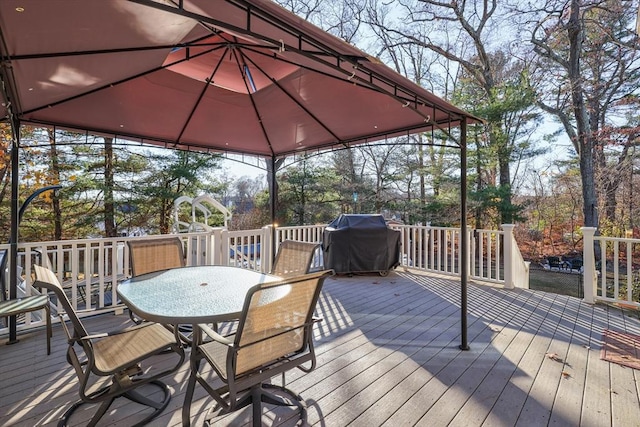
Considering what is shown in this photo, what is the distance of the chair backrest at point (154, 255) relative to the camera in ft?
10.3

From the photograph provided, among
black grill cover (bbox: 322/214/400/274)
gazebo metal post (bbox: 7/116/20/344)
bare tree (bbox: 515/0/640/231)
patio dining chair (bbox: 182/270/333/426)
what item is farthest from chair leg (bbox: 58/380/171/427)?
bare tree (bbox: 515/0/640/231)

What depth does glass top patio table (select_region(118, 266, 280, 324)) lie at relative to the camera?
72.4 inches

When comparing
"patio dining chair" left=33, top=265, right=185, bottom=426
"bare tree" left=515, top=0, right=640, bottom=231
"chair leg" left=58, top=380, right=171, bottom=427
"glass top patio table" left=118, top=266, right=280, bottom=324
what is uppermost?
"bare tree" left=515, top=0, right=640, bottom=231

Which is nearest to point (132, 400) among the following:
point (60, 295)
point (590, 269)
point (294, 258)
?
point (60, 295)

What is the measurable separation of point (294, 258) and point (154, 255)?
59.9 inches

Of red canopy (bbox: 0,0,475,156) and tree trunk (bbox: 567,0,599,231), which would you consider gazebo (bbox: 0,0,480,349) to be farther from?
tree trunk (bbox: 567,0,599,231)

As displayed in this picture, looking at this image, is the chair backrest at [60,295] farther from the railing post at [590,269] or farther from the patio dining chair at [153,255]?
the railing post at [590,269]

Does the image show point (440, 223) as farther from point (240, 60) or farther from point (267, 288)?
point (267, 288)

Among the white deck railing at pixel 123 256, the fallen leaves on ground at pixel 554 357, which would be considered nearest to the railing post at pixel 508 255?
the white deck railing at pixel 123 256

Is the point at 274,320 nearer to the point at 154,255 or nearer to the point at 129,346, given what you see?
the point at 129,346

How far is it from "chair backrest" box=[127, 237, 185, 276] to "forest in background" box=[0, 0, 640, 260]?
5.26m

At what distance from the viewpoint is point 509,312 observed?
13.0 feet

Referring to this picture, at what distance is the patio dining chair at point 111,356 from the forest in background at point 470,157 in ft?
21.7

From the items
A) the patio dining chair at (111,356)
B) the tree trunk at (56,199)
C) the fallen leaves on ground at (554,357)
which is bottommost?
the fallen leaves on ground at (554,357)
